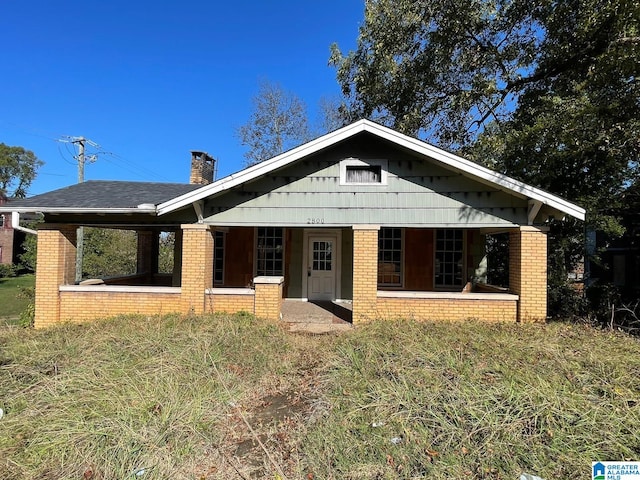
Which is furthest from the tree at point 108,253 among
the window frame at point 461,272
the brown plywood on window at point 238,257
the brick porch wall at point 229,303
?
the window frame at point 461,272

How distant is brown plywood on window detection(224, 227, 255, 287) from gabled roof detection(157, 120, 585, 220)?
3.67 m

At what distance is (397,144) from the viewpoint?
26.2 feet

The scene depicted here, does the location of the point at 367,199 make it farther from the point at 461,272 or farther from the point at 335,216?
the point at 461,272

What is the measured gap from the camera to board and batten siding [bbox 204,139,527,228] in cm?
811

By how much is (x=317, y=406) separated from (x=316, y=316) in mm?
4787

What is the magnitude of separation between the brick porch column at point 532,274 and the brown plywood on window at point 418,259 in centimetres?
330

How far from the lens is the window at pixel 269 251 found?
38.7 ft

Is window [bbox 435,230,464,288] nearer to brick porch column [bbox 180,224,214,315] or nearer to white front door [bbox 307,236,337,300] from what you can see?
white front door [bbox 307,236,337,300]

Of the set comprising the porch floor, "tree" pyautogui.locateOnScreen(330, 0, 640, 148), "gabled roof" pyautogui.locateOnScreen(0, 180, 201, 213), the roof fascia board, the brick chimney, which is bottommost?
the porch floor

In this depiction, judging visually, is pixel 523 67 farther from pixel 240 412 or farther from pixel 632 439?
pixel 240 412

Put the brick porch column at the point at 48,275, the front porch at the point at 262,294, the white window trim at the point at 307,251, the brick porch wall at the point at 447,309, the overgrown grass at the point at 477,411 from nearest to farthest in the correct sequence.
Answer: the overgrown grass at the point at 477,411 → the front porch at the point at 262,294 → the brick porch wall at the point at 447,309 → the brick porch column at the point at 48,275 → the white window trim at the point at 307,251

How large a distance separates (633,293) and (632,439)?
47.3ft

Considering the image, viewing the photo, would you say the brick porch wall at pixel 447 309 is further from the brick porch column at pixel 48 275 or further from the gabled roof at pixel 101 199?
the brick porch column at pixel 48 275

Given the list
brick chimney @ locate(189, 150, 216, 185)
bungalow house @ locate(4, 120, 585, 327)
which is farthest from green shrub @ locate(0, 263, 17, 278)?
bungalow house @ locate(4, 120, 585, 327)
